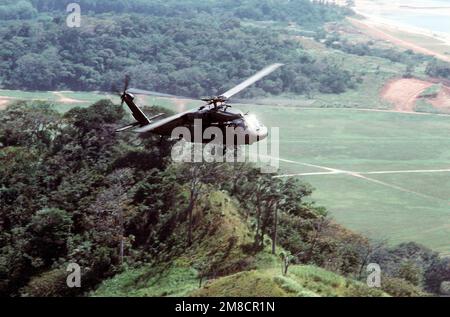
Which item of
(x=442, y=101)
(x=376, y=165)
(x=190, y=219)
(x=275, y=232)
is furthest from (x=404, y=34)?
(x=275, y=232)

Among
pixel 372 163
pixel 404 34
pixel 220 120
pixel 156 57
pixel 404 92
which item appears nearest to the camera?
pixel 220 120

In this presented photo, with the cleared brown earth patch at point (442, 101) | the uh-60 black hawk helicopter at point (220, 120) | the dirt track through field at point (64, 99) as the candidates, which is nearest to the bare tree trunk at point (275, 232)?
the uh-60 black hawk helicopter at point (220, 120)

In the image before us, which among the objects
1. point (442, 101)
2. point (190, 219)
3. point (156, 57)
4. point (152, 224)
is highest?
point (156, 57)

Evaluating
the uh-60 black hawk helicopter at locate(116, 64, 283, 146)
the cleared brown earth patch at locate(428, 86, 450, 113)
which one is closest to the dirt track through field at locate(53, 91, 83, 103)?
the cleared brown earth patch at locate(428, 86, 450, 113)

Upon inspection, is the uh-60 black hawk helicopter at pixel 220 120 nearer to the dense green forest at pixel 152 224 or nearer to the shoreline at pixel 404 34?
the dense green forest at pixel 152 224

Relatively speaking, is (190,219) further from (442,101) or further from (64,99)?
(442,101)
